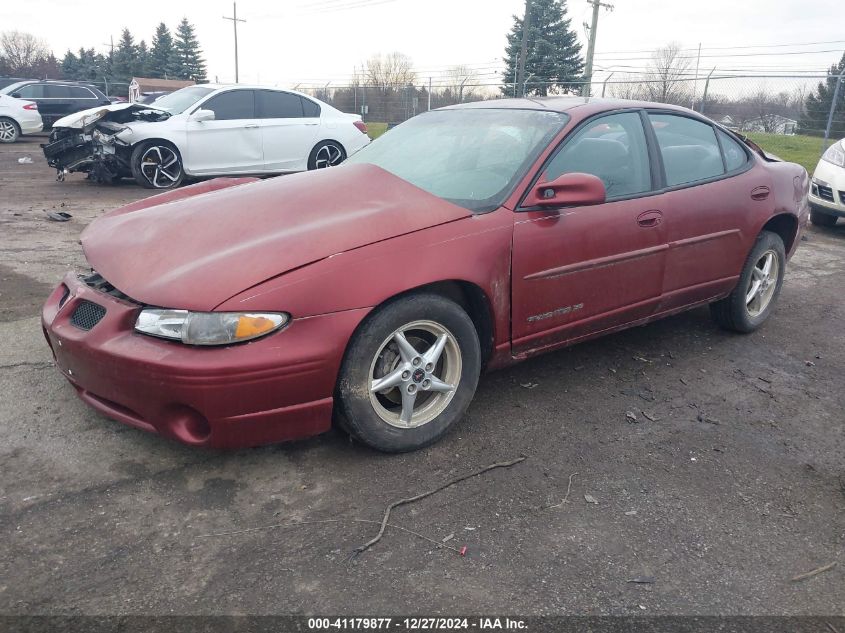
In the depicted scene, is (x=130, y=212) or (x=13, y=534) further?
(x=130, y=212)

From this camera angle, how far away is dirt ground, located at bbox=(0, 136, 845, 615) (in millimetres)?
2111

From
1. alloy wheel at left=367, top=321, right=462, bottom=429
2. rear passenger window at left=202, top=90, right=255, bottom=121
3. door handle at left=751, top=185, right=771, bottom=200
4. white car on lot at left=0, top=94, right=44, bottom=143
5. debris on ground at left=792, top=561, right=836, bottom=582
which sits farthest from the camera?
white car on lot at left=0, top=94, right=44, bottom=143

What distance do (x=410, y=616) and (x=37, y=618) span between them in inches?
42.5

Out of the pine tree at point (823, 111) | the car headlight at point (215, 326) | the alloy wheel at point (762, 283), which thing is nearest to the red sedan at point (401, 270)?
→ the car headlight at point (215, 326)

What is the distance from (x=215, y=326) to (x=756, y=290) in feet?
12.2

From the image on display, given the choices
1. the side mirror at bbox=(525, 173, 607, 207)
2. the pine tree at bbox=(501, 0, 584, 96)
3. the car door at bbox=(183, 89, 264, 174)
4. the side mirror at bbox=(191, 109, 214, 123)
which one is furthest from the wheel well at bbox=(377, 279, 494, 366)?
the pine tree at bbox=(501, 0, 584, 96)

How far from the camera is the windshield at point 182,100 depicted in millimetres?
10234

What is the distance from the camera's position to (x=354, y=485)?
2.69m

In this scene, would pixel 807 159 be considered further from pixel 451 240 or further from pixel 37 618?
pixel 37 618

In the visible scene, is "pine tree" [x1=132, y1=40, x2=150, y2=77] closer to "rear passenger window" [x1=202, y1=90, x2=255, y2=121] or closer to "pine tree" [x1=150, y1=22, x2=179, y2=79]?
"pine tree" [x1=150, y1=22, x2=179, y2=79]

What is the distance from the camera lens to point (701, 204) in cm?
396

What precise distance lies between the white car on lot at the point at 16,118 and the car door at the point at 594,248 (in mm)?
18560

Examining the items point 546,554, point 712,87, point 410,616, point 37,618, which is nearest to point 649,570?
point 546,554

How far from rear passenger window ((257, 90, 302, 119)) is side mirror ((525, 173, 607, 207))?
8.23 meters
